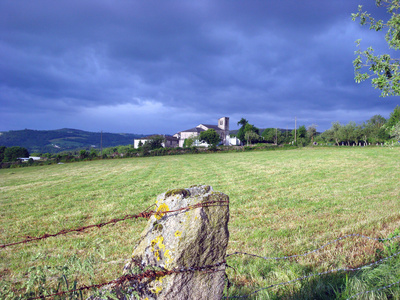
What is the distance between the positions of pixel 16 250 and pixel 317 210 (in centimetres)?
980

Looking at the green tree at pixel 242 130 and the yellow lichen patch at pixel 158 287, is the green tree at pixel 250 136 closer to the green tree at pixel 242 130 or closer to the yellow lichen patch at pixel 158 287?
the green tree at pixel 242 130

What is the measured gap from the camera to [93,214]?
978 cm

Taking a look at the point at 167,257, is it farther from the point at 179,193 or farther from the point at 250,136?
the point at 250,136

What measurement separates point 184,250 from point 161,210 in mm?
529

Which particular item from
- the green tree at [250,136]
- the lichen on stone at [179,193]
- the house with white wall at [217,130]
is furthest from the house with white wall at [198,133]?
the lichen on stone at [179,193]

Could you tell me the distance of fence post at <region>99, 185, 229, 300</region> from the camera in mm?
2375

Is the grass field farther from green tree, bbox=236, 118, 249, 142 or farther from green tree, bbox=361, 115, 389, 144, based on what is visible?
green tree, bbox=236, 118, 249, 142

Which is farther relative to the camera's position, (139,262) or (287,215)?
(287,215)

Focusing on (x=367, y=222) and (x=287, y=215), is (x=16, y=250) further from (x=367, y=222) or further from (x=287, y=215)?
(x=367, y=222)

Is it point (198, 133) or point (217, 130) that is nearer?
point (198, 133)

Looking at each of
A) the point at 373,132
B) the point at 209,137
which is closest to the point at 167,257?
the point at 373,132

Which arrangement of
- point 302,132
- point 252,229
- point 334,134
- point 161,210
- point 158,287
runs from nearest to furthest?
point 158,287
point 161,210
point 252,229
point 334,134
point 302,132

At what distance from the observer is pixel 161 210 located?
274 cm

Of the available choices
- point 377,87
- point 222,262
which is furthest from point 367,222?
point 222,262
